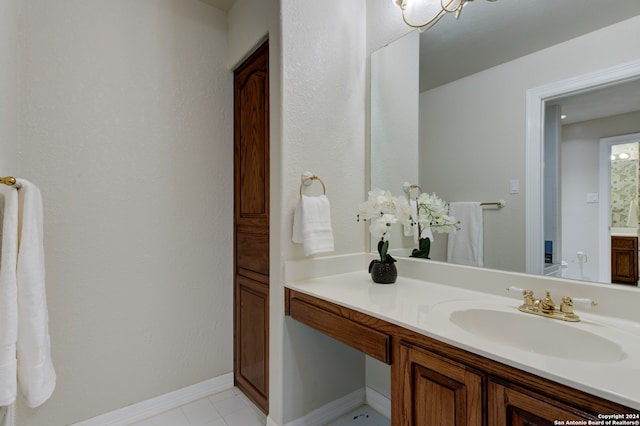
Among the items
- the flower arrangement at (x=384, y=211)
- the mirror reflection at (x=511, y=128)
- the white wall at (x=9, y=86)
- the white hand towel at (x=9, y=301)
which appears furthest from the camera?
the flower arrangement at (x=384, y=211)

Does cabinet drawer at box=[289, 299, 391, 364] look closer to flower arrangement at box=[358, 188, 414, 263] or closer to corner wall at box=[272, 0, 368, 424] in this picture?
corner wall at box=[272, 0, 368, 424]

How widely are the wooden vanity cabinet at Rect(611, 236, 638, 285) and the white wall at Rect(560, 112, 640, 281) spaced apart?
45mm

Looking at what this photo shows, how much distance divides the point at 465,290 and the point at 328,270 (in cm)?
67

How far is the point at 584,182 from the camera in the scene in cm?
115

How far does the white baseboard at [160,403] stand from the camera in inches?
65.4

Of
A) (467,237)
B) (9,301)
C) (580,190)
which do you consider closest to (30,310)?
(9,301)

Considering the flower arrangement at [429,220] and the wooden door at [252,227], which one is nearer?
the flower arrangement at [429,220]

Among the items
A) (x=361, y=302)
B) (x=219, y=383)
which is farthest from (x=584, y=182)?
(x=219, y=383)

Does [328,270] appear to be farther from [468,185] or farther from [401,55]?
[401,55]

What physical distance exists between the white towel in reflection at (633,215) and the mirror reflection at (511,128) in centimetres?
1

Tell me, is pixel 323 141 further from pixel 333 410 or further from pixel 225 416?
pixel 225 416

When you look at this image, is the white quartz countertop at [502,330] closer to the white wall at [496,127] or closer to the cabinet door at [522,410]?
the cabinet door at [522,410]

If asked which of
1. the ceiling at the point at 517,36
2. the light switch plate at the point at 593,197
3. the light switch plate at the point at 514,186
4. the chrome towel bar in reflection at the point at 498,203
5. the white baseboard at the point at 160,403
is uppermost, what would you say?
the ceiling at the point at 517,36

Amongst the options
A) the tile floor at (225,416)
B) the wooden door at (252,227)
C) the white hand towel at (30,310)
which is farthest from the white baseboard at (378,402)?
the white hand towel at (30,310)
